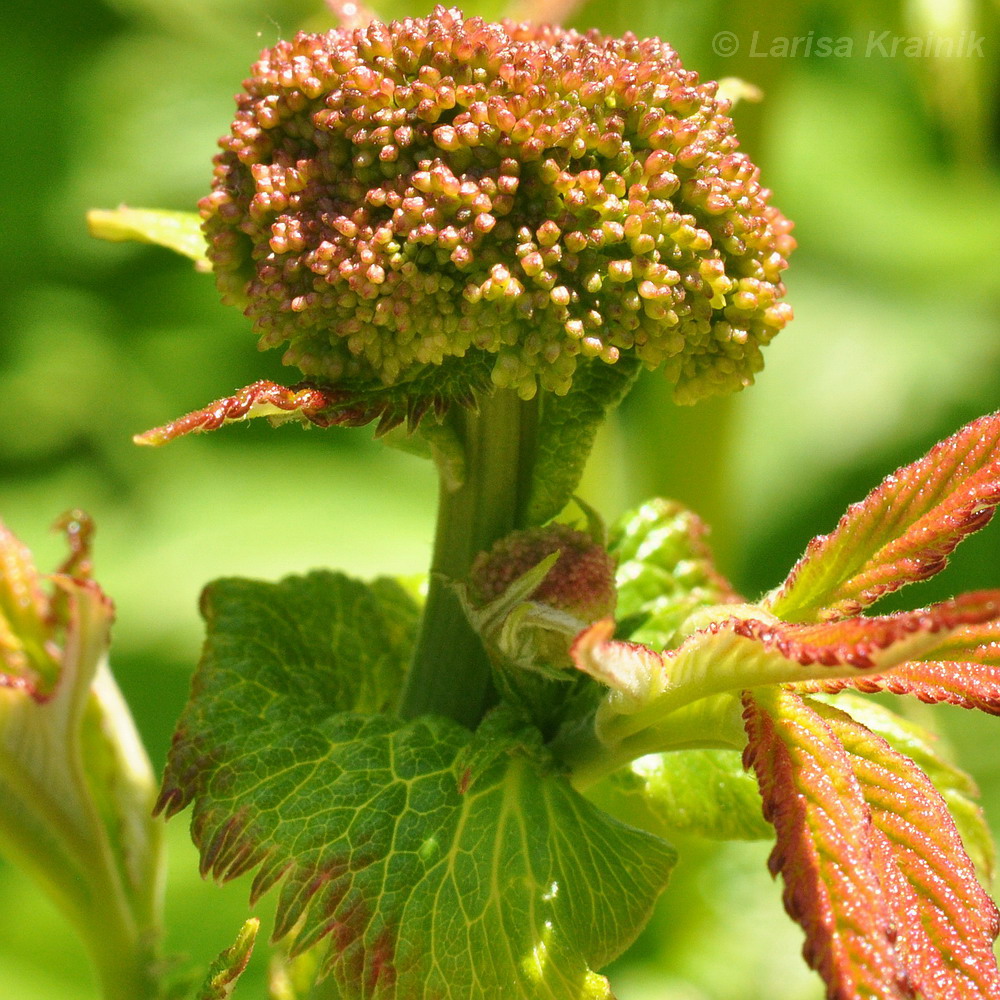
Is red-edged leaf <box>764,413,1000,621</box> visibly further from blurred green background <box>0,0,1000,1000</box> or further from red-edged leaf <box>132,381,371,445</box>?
blurred green background <box>0,0,1000,1000</box>

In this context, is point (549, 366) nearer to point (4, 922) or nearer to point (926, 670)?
point (926, 670)

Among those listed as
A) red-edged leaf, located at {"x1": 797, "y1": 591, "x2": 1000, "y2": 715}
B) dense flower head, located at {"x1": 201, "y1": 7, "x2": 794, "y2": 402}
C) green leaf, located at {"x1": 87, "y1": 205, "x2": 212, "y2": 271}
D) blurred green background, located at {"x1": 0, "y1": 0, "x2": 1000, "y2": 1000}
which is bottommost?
blurred green background, located at {"x1": 0, "y1": 0, "x2": 1000, "y2": 1000}

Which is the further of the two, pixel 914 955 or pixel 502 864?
pixel 502 864

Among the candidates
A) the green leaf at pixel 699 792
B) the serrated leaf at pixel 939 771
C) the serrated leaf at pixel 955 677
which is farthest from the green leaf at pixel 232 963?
the serrated leaf at pixel 939 771

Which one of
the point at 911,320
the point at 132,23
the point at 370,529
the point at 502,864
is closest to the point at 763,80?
the point at 502,864

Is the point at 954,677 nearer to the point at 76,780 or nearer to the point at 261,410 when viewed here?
the point at 261,410

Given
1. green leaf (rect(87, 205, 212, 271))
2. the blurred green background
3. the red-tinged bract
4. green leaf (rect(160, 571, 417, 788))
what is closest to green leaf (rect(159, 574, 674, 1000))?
green leaf (rect(160, 571, 417, 788))
